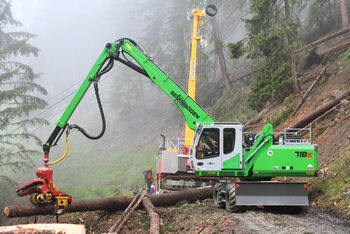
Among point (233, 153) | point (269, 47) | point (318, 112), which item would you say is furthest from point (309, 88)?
point (233, 153)

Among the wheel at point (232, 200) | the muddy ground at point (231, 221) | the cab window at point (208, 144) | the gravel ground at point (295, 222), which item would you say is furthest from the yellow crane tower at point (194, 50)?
the gravel ground at point (295, 222)

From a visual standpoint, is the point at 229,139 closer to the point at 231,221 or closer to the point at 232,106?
the point at 231,221

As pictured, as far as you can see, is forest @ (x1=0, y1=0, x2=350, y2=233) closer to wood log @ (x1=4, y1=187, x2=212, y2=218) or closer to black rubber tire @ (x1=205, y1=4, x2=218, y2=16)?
wood log @ (x1=4, y1=187, x2=212, y2=218)

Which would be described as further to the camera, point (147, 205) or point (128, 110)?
point (128, 110)

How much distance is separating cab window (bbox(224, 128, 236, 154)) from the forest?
1.92m

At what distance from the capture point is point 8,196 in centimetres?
2322

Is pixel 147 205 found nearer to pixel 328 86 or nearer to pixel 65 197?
pixel 65 197

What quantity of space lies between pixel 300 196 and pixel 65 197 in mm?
6398

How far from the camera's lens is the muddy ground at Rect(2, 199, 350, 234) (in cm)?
874

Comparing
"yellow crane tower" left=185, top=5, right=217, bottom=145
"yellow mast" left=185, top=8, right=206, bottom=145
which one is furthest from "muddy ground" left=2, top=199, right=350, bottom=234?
"yellow mast" left=185, top=8, right=206, bottom=145

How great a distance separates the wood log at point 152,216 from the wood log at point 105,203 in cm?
66

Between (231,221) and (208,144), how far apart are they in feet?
10.1

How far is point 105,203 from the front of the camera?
12398mm

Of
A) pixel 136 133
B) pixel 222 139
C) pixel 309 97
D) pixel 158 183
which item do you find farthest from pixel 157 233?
pixel 136 133
